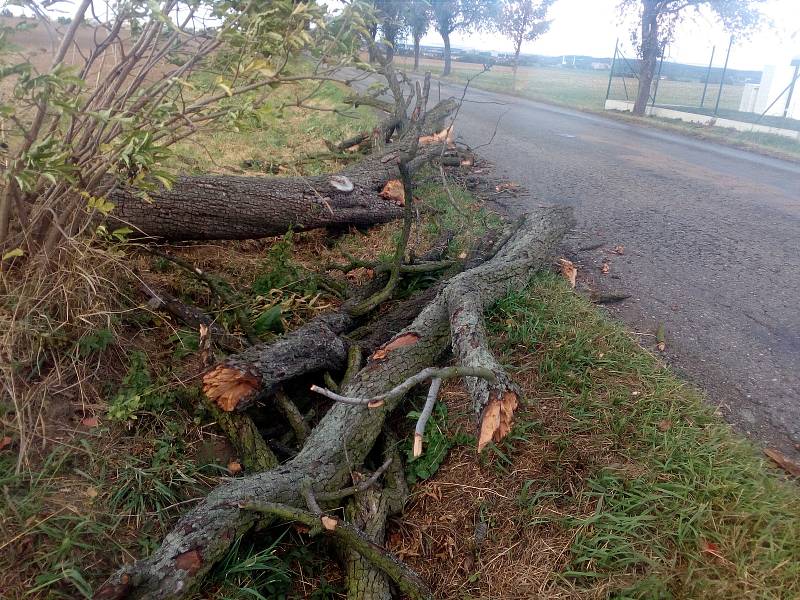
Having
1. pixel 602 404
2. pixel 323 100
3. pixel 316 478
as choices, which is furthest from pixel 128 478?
pixel 323 100

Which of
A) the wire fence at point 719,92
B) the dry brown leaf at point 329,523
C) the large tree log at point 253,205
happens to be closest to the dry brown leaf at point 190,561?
the dry brown leaf at point 329,523

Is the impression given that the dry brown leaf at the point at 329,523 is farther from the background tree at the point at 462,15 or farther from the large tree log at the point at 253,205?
the background tree at the point at 462,15

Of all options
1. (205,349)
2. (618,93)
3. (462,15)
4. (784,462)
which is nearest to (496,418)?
(784,462)

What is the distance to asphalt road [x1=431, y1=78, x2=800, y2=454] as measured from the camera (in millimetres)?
3104

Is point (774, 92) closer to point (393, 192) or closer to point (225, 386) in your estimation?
point (393, 192)

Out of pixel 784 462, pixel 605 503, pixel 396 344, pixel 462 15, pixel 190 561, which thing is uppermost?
pixel 462 15

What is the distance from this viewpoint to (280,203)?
438cm

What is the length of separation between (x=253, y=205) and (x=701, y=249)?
11.6ft

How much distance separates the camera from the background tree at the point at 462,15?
Result: 23.7 meters

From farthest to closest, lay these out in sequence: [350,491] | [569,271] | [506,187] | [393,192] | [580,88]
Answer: [580,88] < [506,187] < [393,192] < [569,271] < [350,491]

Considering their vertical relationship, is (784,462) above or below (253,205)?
below

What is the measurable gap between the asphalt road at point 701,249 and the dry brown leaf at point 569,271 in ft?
0.58

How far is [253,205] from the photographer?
4246 millimetres

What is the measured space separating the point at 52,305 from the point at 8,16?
130cm
